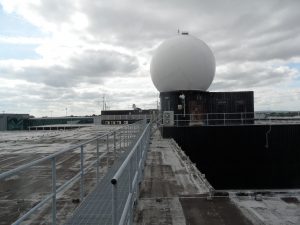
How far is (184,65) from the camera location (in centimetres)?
2525

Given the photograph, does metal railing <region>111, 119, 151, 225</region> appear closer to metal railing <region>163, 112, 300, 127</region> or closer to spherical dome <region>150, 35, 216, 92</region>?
metal railing <region>163, 112, 300, 127</region>

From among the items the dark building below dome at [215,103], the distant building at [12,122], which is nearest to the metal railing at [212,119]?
the dark building below dome at [215,103]

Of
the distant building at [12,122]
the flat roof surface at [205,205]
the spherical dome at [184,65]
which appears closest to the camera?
the flat roof surface at [205,205]

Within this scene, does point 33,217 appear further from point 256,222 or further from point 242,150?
point 242,150

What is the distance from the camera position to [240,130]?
67.2 feet

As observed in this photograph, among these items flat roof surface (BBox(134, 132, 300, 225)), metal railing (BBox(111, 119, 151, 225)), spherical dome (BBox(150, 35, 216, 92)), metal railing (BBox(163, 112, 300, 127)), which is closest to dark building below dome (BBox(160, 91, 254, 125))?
metal railing (BBox(163, 112, 300, 127))

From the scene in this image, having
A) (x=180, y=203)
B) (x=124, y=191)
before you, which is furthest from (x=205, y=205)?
(x=124, y=191)

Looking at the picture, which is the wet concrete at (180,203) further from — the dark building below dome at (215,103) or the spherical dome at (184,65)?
the spherical dome at (184,65)

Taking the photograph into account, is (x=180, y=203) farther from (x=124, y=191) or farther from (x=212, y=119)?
(x=212, y=119)

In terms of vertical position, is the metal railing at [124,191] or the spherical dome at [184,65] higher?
the spherical dome at [184,65]

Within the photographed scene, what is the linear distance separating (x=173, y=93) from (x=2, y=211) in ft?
65.7

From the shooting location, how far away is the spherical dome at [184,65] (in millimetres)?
25297

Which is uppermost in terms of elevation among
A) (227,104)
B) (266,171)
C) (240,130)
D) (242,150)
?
(227,104)

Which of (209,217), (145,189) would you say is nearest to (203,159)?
(145,189)
